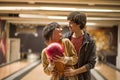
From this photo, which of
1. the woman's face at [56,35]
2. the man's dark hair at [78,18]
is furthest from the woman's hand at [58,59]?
the man's dark hair at [78,18]

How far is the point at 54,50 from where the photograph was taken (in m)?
2.29

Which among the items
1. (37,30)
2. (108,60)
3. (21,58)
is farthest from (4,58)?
(108,60)

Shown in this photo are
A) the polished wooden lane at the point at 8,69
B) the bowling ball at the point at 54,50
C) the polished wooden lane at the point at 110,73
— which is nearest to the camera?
the bowling ball at the point at 54,50

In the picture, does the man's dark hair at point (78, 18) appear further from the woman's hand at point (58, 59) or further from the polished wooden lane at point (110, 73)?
the polished wooden lane at point (110, 73)

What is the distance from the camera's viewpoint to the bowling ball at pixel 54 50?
2.28 m

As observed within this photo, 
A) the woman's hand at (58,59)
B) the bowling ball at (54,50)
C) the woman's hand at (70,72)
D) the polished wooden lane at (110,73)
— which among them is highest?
the bowling ball at (54,50)

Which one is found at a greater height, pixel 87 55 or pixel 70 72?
pixel 87 55

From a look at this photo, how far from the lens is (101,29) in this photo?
1590 cm

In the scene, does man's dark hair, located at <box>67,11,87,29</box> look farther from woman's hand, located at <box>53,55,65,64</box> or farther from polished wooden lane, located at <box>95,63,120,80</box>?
polished wooden lane, located at <box>95,63,120,80</box>

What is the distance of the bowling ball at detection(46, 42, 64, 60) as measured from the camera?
2.28 m

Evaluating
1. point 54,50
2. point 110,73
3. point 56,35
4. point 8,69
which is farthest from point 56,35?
point 8,69

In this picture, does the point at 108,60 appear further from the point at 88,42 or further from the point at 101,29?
the point at 88,42

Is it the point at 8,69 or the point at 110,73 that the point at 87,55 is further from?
the point at 8,69

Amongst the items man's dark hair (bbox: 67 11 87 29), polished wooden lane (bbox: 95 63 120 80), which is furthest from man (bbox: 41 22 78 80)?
polished wooden lane (bbox: 95 63 120 80)
